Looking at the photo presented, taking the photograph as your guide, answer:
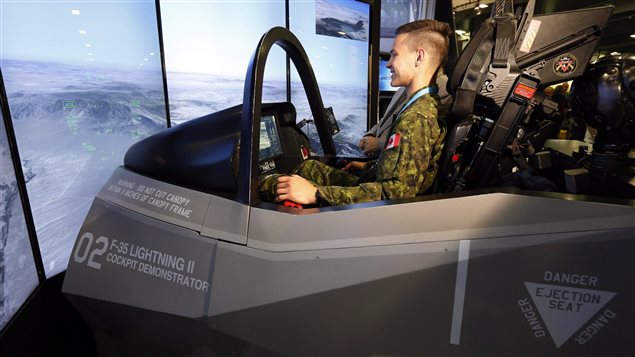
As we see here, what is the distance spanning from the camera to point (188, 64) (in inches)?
137

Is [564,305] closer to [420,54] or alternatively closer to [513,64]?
[513,64]

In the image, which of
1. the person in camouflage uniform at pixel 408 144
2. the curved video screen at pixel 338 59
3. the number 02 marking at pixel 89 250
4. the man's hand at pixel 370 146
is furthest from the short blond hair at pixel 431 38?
the curved video screen at pixel 338 59

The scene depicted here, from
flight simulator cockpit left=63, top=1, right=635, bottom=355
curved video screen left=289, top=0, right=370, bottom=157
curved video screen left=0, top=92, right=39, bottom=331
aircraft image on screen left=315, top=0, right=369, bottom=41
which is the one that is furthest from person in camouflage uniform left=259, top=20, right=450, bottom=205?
aircraft image on screen left=315, top=0, right=369, bottom=41

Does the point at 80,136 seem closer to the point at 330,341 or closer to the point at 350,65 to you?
the point at 330,341

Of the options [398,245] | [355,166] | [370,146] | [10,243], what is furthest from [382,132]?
[10,243]

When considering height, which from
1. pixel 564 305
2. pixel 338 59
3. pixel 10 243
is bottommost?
pixel 10 243

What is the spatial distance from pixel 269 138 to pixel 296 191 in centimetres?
60

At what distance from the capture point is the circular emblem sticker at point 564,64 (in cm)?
115

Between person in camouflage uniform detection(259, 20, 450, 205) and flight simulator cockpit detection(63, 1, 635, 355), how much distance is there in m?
0.11

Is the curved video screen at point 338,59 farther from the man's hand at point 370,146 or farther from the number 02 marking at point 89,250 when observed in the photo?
the number 02 marking at point 89,250

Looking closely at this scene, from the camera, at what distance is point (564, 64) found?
3.80ft

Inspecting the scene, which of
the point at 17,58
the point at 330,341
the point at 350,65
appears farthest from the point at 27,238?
the point at 350,65

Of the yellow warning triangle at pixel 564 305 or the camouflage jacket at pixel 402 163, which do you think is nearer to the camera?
the yellow warning triangle at pixel 564 305

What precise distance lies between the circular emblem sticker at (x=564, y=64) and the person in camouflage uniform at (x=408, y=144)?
0.37 m
